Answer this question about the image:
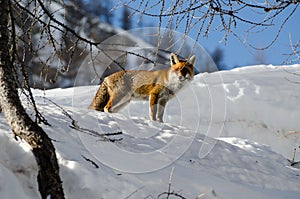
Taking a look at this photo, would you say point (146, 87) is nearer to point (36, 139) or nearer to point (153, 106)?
point (153, 106)

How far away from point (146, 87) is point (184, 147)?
7.43 feet

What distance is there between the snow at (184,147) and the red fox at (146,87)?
3.17 feet

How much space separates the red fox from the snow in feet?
3.17

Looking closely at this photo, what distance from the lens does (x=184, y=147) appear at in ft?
15.9

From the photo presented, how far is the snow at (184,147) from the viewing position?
112 inches

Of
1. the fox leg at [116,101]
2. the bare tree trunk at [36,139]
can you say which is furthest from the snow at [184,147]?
the fox leg at [116,101]

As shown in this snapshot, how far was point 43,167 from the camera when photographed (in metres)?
2.10

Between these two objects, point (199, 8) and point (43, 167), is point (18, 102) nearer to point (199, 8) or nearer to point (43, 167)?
point (43, 167)

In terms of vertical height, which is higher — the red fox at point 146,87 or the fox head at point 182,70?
the fox head at point 182,70

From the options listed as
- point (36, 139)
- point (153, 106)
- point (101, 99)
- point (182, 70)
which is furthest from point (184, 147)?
point (36, 139)

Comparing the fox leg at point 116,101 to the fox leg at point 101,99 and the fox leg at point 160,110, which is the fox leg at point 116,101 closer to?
the fox leg at point 101,99

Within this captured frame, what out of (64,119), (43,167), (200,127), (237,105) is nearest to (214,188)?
(43,167)

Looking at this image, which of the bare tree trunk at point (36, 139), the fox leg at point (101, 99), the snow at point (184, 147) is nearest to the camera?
the bare tree trunk at point (36, 139)

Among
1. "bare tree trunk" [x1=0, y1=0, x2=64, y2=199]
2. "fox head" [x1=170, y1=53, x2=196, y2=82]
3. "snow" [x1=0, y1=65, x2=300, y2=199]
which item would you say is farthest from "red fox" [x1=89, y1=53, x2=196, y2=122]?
"bare tree trunk" [x1=0, y1=0, x2=64, y2=199]
